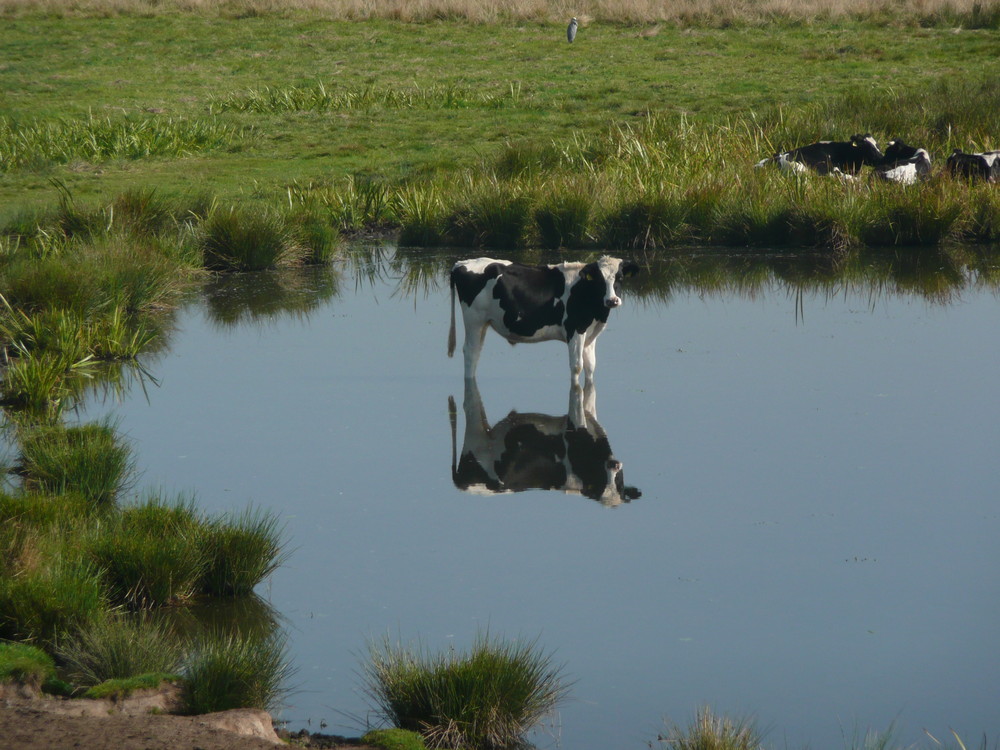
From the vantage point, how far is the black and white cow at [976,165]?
747 inches

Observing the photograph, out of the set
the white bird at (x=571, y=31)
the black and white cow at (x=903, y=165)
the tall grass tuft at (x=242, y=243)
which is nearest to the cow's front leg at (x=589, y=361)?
the tall grass tuft at (x=242, y=243)

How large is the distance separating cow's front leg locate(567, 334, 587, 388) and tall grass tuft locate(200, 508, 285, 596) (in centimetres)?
401

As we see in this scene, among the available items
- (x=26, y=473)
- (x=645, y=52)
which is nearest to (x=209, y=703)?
(x=26, y=473)

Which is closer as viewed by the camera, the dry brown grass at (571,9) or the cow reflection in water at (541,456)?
the cow reflection in water at (541,456)

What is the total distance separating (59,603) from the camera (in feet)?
21.8

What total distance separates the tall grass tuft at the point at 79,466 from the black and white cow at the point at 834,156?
42.7 feet

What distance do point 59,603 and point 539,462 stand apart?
3.98 meters

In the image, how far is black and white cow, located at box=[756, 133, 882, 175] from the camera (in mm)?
20094

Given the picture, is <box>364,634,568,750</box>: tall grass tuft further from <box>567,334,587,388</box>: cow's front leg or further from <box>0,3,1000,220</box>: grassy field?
<box>0,3,1000,220</box>: grassy field

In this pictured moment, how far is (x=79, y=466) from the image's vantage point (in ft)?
29.1

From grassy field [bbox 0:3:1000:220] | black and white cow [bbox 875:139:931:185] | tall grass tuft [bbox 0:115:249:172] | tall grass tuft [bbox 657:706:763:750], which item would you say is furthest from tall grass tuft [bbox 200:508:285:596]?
tall grass tuft [bbox 0:115:249:172]

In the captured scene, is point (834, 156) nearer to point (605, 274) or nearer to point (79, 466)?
point (605, 274)

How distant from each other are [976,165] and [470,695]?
15.6 metres

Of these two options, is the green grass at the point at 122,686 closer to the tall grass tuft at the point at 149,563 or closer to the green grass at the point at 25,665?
the green grass at the point at 25,665
